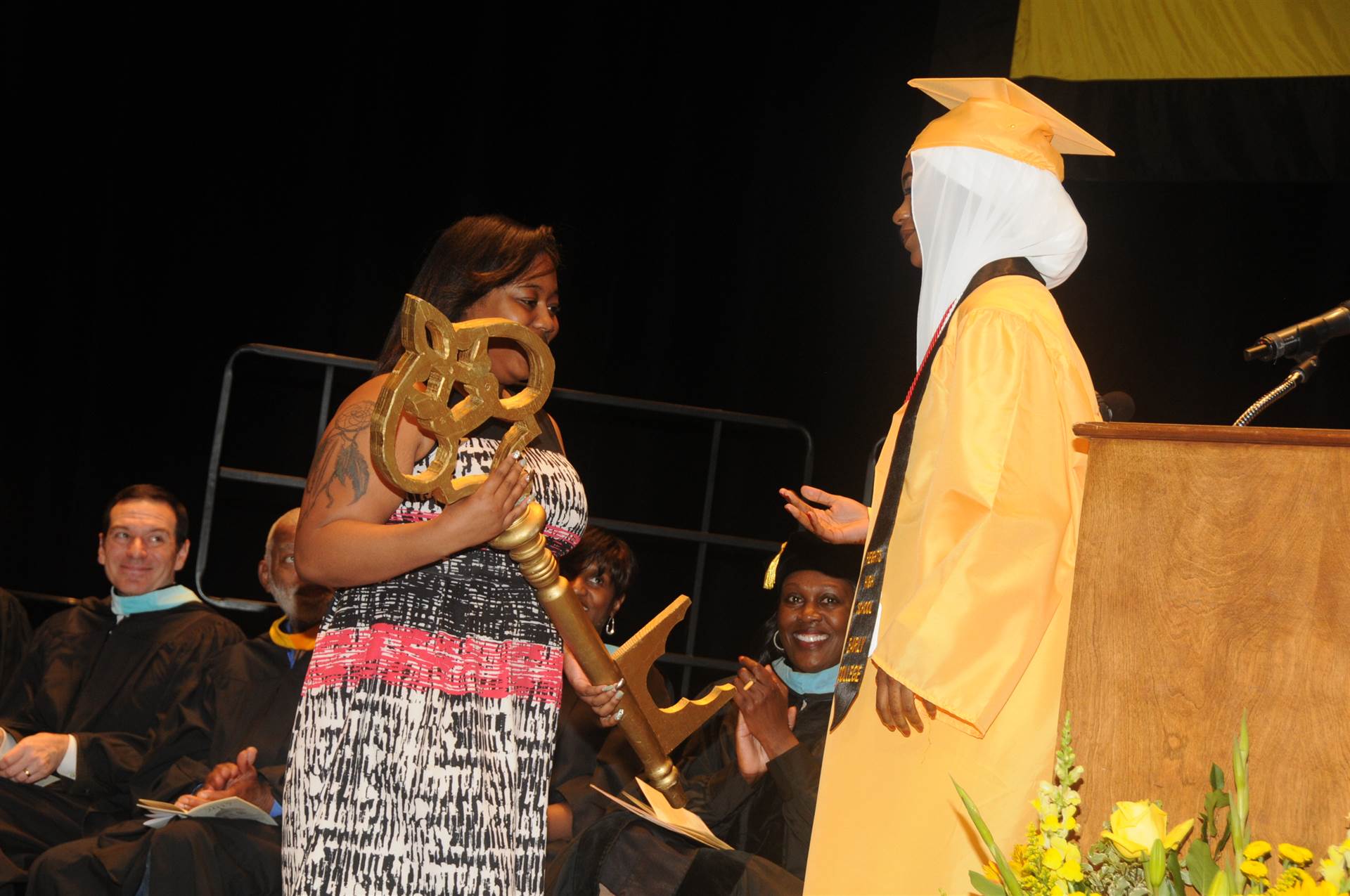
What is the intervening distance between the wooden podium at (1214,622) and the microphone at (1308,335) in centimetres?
50

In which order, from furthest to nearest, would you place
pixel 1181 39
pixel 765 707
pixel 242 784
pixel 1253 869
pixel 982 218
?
pixel 1181 39, pixel 242 784, pixel 765 707, pixel 982 218, pixel 1253 869

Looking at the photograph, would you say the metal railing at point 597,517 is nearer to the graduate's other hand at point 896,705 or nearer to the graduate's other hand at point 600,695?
the graduate's other hand at point 600,695

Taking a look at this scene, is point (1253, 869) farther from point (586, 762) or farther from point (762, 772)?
point (586, 762)

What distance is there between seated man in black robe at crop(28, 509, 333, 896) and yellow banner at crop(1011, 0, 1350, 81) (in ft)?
11.4

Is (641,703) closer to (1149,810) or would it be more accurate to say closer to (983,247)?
(983,247)

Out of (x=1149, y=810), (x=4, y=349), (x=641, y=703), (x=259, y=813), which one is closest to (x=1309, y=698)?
(x=1149, y=810)

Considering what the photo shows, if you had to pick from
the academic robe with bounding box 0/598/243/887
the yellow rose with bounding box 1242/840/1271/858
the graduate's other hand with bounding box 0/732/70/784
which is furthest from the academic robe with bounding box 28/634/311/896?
the yellow rose with bounding box 1242/840/1271/858

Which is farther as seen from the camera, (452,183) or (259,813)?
(452,183)

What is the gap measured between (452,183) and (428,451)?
3.79 meters

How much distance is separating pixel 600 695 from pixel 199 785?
2.16 m

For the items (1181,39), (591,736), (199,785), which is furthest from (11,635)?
(1181,39)

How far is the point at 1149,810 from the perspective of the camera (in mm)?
1101

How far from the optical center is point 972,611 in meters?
2.08

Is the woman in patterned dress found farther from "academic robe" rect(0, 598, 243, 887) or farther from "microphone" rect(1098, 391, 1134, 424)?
"academic robe" rect(0, 598, 243, 887)
